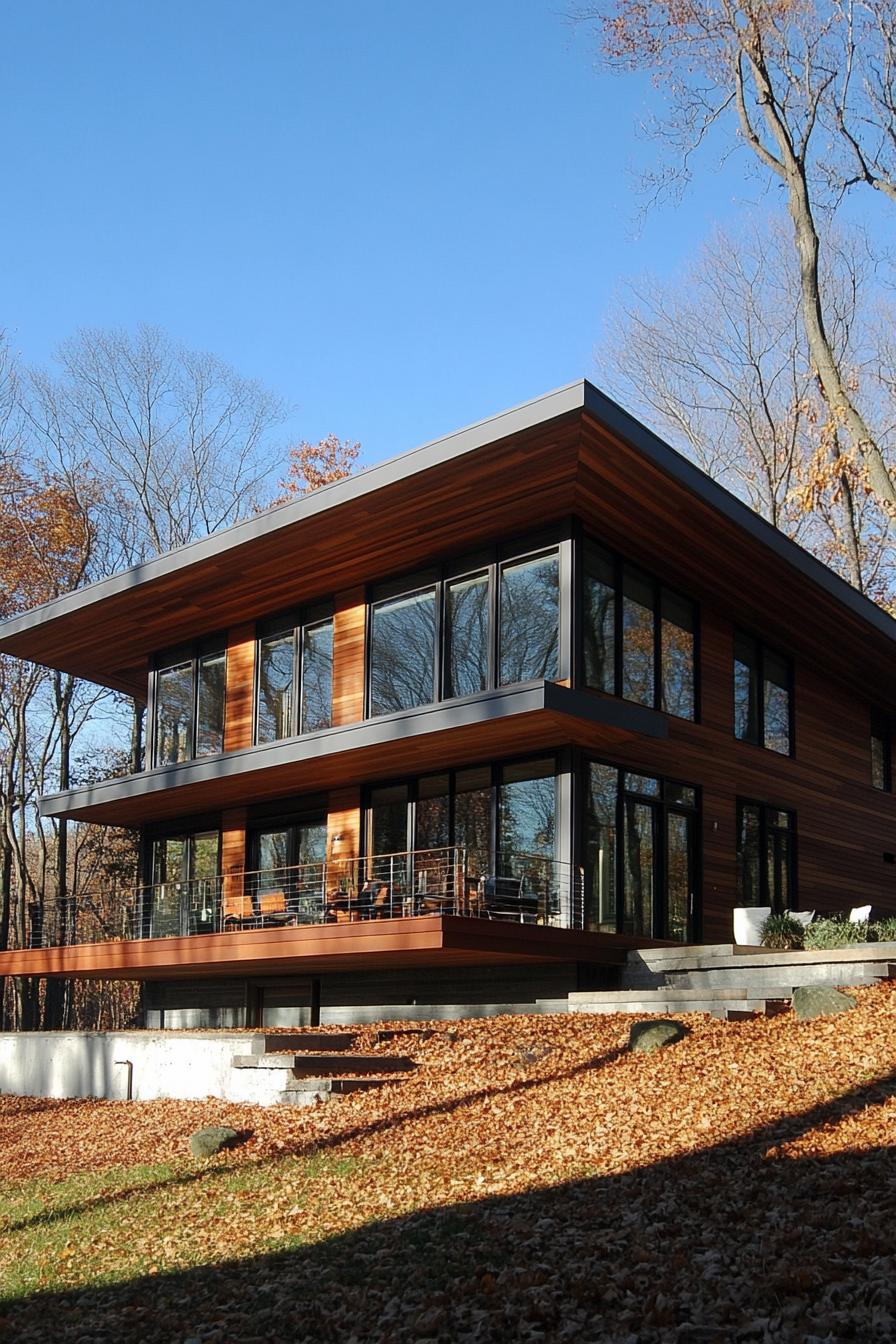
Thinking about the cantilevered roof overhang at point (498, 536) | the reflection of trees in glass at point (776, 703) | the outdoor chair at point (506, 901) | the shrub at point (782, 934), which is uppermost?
the cantilevered roof overhang at point (498, 536)

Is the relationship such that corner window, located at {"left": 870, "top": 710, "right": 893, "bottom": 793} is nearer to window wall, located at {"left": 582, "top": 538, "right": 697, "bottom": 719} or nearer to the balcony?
window wall, located at {"left": 582, "top": 538, "right": 697, "bottom": 719}

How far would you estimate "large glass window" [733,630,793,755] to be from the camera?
67.1 feet

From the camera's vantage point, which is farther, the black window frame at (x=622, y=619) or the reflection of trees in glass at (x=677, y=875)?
the reflection of trees in glass at (x=677, y=875)

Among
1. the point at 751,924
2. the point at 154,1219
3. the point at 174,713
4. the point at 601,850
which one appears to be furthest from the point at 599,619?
the point at 154,1219

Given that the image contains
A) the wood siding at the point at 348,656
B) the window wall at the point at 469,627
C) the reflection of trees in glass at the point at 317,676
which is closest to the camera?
the window wall at the point at 469,627

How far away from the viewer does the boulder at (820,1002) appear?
483 inches

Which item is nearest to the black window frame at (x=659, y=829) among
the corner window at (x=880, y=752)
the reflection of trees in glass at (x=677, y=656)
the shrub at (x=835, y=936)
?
the reflection of trees in glass at (x=677, y=656)

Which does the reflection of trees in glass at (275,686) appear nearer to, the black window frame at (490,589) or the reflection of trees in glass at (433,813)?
the black window frame at (490,589)

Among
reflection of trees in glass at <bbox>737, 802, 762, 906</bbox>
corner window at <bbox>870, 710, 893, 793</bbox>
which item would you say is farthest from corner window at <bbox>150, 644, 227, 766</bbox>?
corner window at <bbox>870, 710, 893, 793</bbox>

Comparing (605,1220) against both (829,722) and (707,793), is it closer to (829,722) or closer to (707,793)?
(707,793)

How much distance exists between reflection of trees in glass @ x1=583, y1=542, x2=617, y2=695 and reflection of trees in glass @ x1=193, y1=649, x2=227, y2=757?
7.37 metres

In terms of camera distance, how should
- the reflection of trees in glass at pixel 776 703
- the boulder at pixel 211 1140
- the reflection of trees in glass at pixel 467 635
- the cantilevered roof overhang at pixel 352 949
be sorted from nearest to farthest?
1. the boulder at pixel 211 1140
2. the cantilevered roof overhang at pixel 352 949
3. the reflection of trees in glass at pixel 467 635
4. the reflection of trees in glass at pixel 776 703

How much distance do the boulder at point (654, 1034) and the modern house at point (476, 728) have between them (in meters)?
3.17

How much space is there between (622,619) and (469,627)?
207 centimetres
